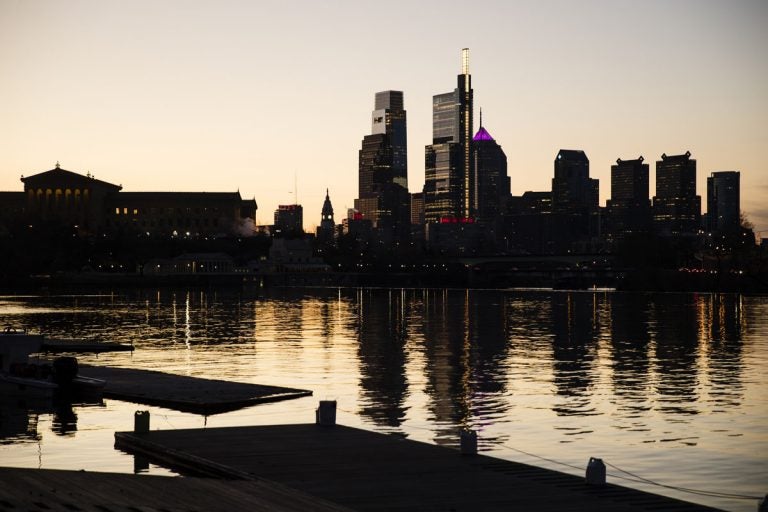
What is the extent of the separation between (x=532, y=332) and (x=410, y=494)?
268ft

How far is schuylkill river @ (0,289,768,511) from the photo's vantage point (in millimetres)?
35469

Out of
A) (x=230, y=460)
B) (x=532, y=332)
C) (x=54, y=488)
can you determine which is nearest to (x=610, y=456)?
(x=230, y=460)

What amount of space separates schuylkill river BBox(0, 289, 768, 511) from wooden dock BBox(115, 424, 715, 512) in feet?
6.76

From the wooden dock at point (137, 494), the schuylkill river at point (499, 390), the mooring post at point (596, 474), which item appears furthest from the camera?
the schuylkill river at point (499, 390)

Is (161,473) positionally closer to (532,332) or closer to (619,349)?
(619,349)

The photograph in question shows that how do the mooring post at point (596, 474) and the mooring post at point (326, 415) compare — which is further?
the mooring post at point (326, 415)

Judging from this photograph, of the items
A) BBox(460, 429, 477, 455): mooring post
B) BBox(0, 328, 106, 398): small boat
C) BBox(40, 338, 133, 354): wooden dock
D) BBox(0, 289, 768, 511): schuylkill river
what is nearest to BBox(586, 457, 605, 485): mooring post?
BBox(0, 289, 768, 511): schuylkill river

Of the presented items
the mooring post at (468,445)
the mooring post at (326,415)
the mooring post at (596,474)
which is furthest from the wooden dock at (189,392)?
the mooring post at (596,474)

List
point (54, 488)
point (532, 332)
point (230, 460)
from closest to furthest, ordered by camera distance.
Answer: point (54, 488) → point (230, 460) → point (532, 332)

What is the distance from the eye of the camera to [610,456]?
116ft

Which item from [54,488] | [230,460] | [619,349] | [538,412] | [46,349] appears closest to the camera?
[54,488]

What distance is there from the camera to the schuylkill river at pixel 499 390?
35.5 m

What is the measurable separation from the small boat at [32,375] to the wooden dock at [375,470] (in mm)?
13459

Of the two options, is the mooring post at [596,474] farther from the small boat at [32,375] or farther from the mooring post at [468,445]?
the small boat at [32,375]
